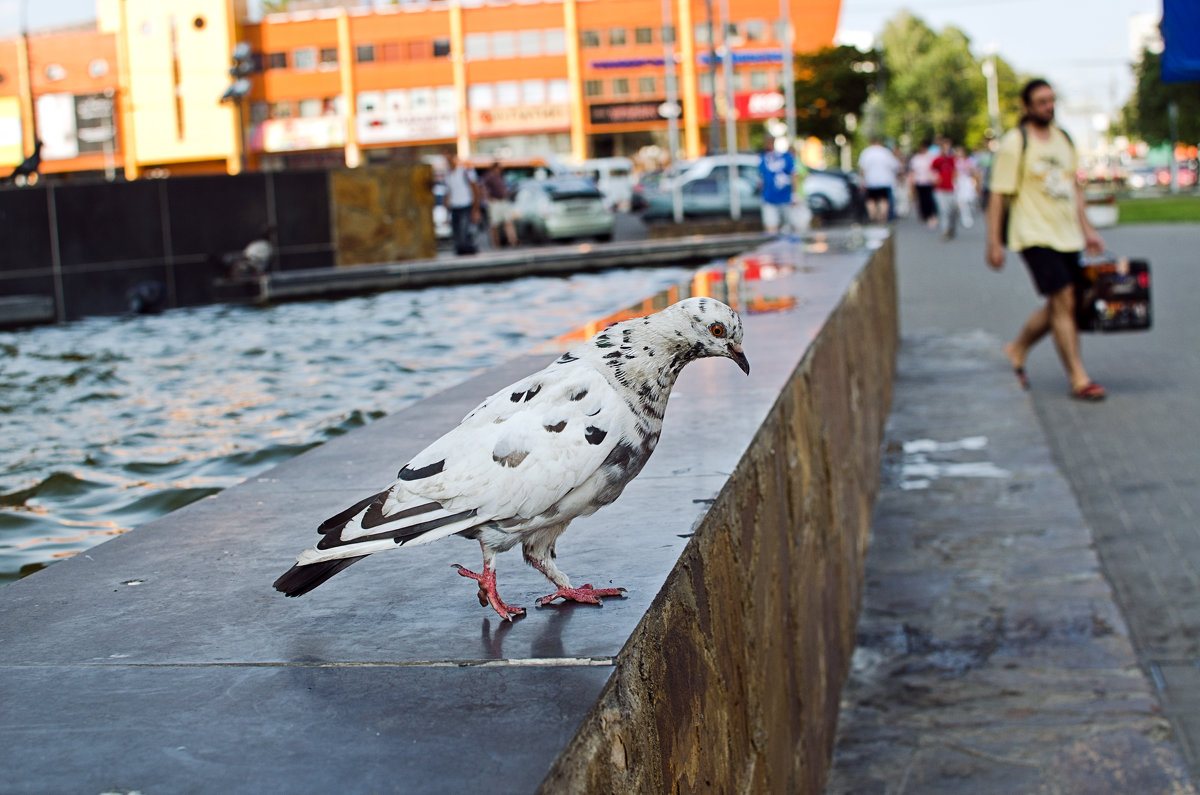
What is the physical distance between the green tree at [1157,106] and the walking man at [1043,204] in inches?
1882

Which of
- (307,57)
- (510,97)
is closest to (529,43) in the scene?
(510,97)

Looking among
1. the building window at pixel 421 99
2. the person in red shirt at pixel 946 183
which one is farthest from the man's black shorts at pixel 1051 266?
the building window at pixel 421 99

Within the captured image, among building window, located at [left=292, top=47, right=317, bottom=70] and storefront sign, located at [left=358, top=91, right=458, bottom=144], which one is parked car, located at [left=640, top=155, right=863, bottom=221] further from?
building window, located at [left=292, top=47, right=317, bottom=70]

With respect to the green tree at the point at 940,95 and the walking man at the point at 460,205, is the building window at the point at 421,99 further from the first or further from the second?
the walking man at the point at 460,205

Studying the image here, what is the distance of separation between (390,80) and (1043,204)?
75972 mm

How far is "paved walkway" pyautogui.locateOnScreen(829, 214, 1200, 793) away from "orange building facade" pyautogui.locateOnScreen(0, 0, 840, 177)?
6858 cm

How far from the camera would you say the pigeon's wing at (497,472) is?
1.92 metres

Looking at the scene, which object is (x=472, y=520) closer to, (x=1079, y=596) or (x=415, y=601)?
(x=415, y=601)

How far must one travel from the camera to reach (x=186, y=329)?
39.0 ft

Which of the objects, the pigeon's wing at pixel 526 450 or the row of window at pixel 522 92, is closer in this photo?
the pigeon's wing at pixel 526 450

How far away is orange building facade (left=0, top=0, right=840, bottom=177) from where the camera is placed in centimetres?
7731

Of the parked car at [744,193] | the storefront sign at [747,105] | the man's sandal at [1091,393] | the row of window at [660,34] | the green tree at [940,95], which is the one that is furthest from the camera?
the green tree at [940,95]

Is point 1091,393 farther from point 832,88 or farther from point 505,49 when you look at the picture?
point 505,49

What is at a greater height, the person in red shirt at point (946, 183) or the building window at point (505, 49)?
the building window at point (505, 49)
